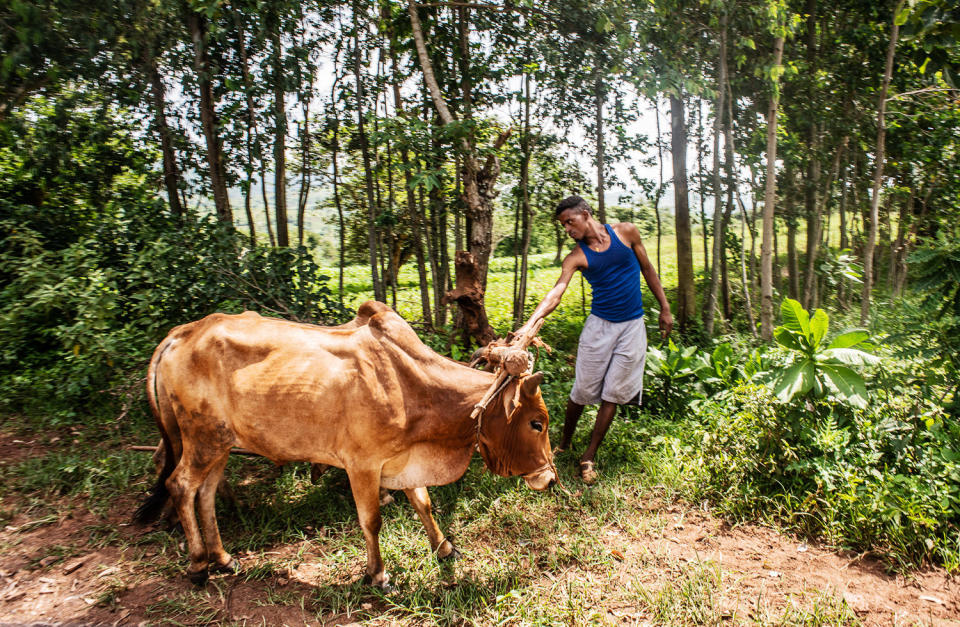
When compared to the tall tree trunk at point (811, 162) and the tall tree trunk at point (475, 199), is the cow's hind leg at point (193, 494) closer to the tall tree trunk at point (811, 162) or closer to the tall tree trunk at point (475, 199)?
the tall tree trunk at point (475, 199)

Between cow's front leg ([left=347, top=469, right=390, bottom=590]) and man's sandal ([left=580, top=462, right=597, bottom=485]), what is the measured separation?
1748 millimetres

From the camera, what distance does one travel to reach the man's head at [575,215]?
4.14 m

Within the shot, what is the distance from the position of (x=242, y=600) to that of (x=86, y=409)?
3.50m

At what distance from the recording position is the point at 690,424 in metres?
4.89

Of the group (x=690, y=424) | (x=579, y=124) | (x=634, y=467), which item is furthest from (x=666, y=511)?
(x=579, y=124)

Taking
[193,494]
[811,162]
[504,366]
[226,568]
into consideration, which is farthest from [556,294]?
[811,162]

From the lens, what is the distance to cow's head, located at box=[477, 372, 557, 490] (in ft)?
10.1

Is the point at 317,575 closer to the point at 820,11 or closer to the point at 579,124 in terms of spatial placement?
the point at 579,124

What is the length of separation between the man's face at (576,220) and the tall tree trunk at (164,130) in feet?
16.1

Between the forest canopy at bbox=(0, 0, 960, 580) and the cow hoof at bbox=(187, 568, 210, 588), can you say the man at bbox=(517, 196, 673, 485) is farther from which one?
the cow hoof at bbox=(187, 568, 210, 588)

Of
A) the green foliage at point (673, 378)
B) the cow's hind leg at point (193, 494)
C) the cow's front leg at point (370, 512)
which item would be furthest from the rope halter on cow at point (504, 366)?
the green foliage at point (673, 378)

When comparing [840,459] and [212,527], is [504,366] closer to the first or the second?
[212,527]

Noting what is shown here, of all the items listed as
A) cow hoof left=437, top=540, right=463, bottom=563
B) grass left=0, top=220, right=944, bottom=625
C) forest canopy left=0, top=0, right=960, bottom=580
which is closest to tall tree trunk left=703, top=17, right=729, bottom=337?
forest canopy left=0, top=0, right=960, bottom=580

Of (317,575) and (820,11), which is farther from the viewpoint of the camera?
(820,11)
